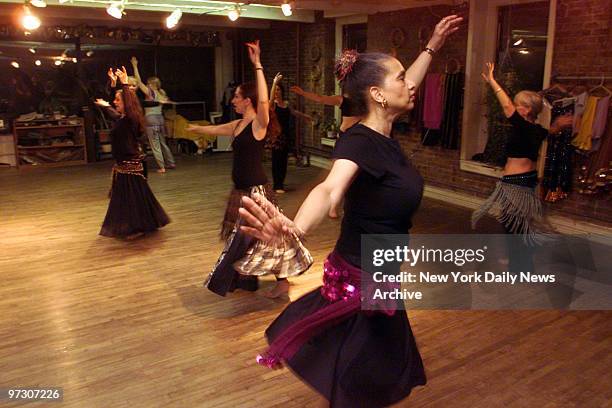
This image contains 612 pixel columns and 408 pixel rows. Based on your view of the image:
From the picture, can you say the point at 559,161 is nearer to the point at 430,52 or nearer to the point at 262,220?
the point at 430,52

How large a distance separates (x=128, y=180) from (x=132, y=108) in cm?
68

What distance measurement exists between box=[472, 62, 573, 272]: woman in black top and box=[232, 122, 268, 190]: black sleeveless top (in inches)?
69.4

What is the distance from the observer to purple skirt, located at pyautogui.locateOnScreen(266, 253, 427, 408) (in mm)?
1732

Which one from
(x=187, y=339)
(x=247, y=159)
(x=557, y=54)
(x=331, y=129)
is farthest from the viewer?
(x=331, y=129)

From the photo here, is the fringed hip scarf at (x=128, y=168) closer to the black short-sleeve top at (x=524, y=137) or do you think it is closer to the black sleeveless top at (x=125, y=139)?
the black sleeveless top at (x=125, y=139)

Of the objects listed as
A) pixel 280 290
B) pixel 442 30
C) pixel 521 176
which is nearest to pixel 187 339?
pixel 280 290

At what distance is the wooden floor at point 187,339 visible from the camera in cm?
265

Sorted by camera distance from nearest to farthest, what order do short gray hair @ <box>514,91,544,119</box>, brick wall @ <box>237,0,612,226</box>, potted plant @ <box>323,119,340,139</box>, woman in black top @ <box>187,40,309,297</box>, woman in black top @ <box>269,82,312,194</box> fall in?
woman in black top @ <box>187,40,309,297</box>, short gray hair @ <box>514,91,544,119</box>, brick wall @ <box>237,0,612,226</box>, woman in black top @ <box>269,82,312,194</box>, potted plant @ <box>323,119,340,139</box>

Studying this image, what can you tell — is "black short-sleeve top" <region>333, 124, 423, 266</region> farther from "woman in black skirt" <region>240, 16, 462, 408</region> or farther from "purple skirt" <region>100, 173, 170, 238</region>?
"purple skirt" <region>100, 173, 170, 238</region>

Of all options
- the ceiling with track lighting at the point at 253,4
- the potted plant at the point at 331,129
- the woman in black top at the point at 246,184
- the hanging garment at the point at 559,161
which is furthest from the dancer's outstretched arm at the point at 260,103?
the potted plant at the point at 331,129

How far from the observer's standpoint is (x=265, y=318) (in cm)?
353

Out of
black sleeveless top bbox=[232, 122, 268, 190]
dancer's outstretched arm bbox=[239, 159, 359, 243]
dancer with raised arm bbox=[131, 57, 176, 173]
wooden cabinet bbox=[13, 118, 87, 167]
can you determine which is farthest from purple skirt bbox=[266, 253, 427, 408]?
wooden cabinet bbox=[13, 118, 87, 167]

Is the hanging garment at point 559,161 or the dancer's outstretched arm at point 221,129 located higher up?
the dancer's outstretched arm at point 221,129

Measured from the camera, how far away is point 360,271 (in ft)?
5.84
